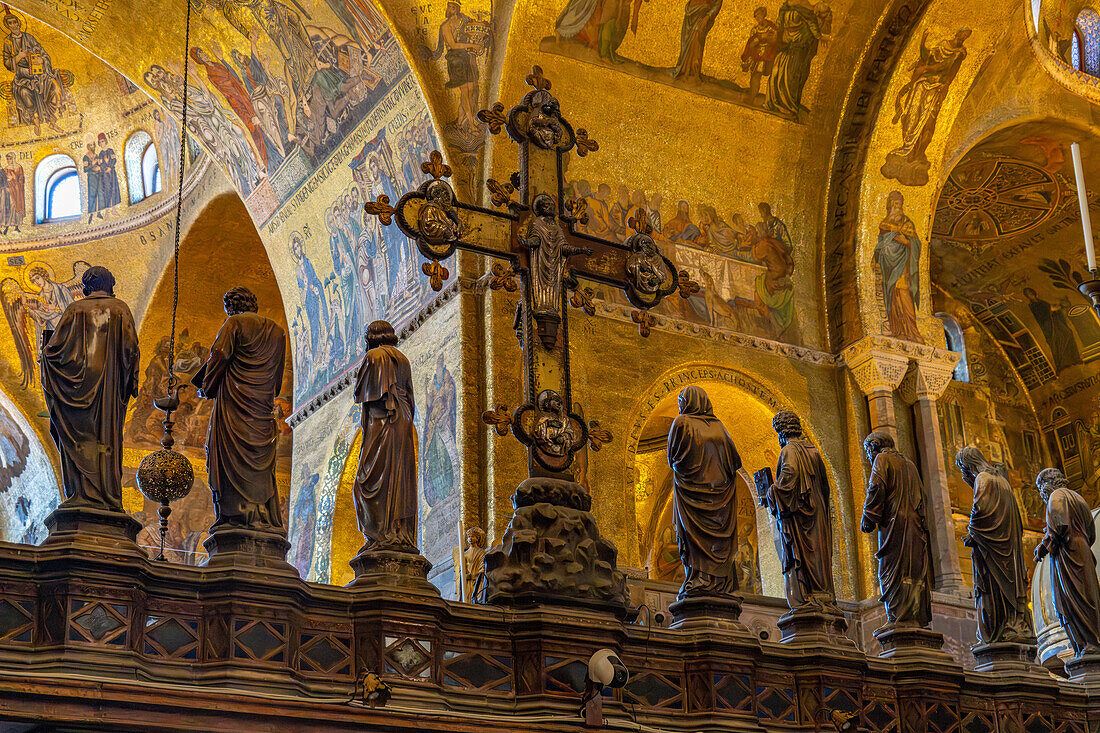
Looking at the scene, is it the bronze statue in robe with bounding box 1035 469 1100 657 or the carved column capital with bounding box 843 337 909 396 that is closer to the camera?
the bronze statue in robe with bounding box 1035 469 1100 657

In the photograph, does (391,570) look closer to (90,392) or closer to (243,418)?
(243,418)

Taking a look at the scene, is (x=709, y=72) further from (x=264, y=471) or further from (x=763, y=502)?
(x=264, y=471)

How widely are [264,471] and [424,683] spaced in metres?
1.39

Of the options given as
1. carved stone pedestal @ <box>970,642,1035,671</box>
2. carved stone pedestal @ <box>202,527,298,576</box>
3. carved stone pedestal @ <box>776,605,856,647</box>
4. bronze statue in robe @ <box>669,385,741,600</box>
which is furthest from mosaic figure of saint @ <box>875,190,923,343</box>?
carved stone pedestal @ <box>202,527,298,576</box>

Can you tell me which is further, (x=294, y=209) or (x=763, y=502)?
(x=294, y=209)

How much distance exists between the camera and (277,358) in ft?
26.0

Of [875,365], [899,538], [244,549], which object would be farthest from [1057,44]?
[244,549]

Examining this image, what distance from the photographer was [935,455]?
16.3 m

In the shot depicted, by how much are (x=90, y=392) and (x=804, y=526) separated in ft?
14.7

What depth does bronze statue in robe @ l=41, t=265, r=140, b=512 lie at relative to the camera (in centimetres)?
714

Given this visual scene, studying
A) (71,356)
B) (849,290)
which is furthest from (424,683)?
(849,290)

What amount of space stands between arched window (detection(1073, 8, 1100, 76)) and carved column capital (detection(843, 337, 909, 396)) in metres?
5.18

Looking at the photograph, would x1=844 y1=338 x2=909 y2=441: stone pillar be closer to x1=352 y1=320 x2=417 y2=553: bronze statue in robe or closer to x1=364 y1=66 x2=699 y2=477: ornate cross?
x1=364 y1=66 x2=699 y2=477: ornate cross

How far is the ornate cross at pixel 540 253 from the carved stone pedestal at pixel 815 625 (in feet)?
5.60
